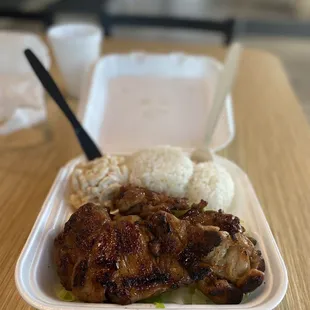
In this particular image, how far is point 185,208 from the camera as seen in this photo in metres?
0.77

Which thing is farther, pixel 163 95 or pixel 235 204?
pixel 163 95

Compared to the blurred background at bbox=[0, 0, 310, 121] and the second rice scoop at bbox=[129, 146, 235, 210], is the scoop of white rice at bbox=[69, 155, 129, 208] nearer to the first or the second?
the second rice scoop at bbox=[129, 146, 235, 210]

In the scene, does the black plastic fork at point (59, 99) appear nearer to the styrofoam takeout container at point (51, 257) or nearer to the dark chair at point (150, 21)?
the styrofoam takeout container at point (51, 257)

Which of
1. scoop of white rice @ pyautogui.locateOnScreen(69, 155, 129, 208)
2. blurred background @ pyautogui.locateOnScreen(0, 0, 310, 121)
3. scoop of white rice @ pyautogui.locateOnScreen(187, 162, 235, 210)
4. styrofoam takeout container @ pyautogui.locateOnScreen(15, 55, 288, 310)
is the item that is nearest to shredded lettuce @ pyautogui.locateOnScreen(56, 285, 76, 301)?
styrofoam takeout container @ pyautogui.locateOnScreen(15, 55, 288, 310)

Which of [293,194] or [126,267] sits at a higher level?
[126,267]

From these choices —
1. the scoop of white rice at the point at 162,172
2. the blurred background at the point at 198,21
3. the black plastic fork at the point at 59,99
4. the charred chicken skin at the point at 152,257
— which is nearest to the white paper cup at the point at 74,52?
the black plastic fork at the point at 59,99

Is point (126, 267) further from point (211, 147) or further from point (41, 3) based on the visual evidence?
point (41, 3)

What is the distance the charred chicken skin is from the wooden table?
136mm

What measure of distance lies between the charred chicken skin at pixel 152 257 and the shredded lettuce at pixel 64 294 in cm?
1

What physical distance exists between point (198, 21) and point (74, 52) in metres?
0.77

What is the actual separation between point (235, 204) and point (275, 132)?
21.3 inches

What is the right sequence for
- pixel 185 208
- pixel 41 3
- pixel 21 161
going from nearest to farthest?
pixel 185 208
pixel 21 161
pixel 41 3

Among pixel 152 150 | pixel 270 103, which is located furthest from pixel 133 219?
pixel 270 103

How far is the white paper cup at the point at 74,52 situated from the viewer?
4.63ft
